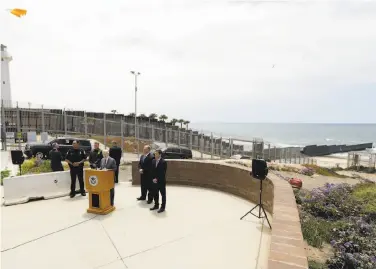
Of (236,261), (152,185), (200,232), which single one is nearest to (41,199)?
(152,185)

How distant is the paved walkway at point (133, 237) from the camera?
4.46 m

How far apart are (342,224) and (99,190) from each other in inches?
212

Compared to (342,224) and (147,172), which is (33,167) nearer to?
(147,172)

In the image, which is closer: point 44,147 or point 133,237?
point 133,237

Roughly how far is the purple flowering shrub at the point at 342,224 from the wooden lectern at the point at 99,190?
4402mm

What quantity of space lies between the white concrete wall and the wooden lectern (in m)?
2.06

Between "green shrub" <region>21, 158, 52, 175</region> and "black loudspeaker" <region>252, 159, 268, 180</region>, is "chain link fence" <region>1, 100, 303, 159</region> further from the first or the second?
"black loudspeaker" <region>252, 159, 268, 180</region>

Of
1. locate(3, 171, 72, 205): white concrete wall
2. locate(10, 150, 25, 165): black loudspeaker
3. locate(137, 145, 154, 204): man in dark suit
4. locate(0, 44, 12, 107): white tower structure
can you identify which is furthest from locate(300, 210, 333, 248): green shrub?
locate(0, 44, 12, 107): white tower structure

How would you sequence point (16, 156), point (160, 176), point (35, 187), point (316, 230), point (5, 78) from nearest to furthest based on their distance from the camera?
point (316, 230) → point (160, 176) → point (35, 187) → point (16, 156) → point (5, 78)

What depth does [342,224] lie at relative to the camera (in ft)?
19.3

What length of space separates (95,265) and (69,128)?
16.5m

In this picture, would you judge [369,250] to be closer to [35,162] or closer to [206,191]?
[206,191]

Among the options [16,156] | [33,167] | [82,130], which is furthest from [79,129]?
[16,156]

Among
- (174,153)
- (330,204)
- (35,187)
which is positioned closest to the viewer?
(330,204)
